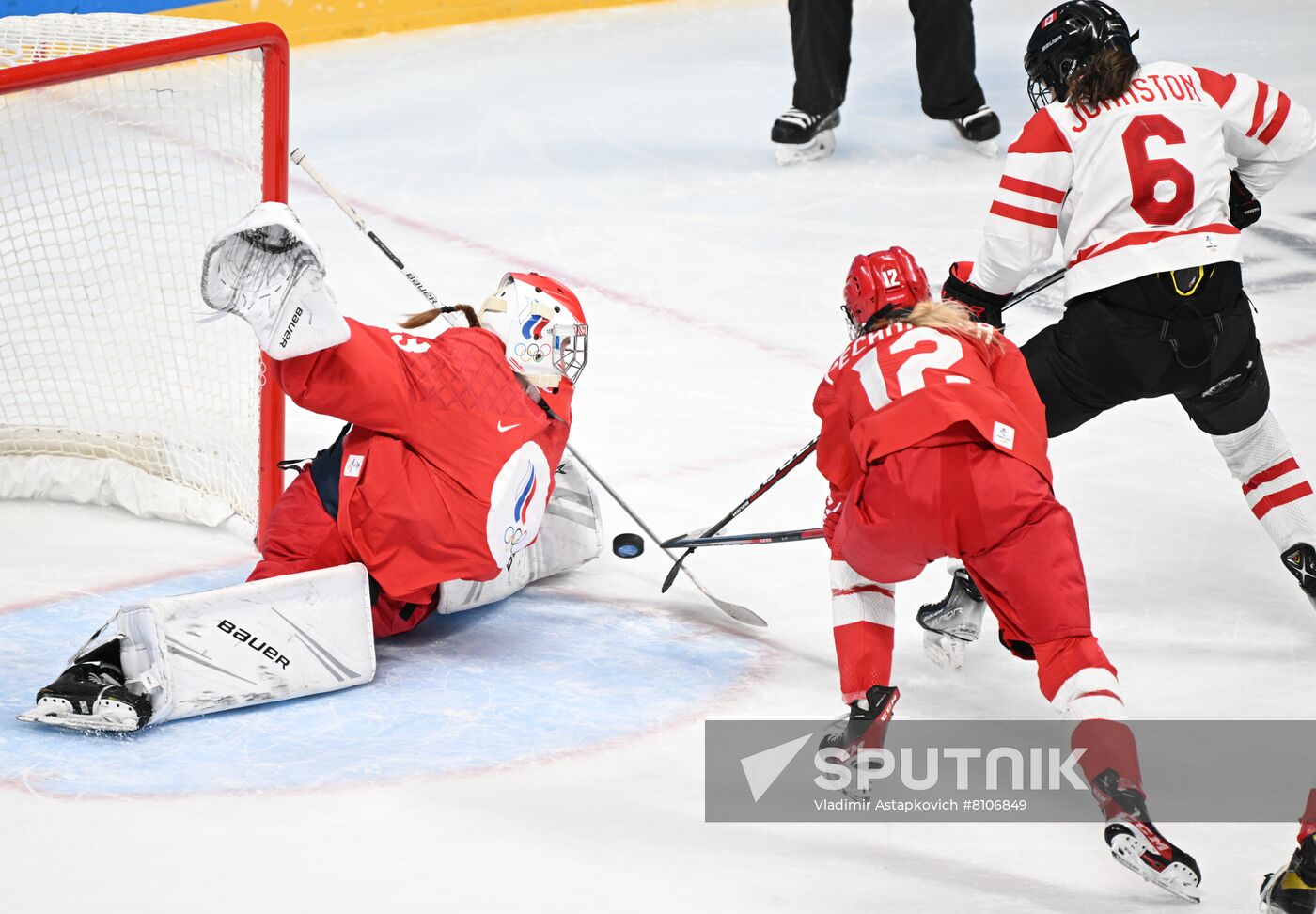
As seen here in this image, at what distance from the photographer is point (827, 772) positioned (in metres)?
2.24

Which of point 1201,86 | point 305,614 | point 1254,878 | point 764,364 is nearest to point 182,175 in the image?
point 305,614

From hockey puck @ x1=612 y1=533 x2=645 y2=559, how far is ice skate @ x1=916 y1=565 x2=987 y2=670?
507 millimetres

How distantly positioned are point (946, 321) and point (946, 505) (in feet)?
0.93

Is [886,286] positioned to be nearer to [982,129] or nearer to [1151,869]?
[1151,869]

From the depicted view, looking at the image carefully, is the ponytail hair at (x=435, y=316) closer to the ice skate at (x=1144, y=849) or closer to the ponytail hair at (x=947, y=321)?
the ponytail hair at (x=947, y=321)

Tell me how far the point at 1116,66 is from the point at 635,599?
4.07ft

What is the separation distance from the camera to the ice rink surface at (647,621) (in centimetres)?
197

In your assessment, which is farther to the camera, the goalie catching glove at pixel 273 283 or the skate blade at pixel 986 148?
the skate blade at pixel 986 148

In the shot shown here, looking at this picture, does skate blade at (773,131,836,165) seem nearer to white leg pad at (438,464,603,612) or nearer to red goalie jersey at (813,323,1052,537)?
white leg pad at (438,464,603,612)

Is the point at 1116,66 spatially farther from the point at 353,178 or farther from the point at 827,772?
Answer: the point at 353,178

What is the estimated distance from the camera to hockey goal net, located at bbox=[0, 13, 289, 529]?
116 inches

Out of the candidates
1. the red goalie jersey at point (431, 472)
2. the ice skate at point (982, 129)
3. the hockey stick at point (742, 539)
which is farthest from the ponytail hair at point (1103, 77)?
the ice skate at point (982, 129)

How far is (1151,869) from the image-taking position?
1855mm

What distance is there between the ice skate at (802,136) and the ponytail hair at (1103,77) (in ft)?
9.34
